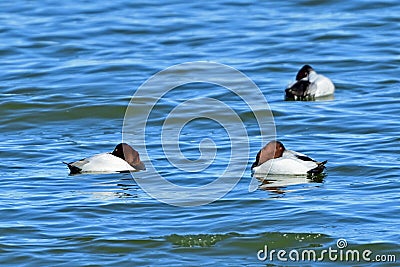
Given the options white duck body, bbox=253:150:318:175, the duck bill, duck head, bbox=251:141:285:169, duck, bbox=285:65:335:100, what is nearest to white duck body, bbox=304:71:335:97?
duck, bbox=285:65:335:100

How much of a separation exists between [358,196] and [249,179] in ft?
4.94

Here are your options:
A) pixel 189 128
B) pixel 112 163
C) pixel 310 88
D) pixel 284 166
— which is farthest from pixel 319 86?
pixel 112 163

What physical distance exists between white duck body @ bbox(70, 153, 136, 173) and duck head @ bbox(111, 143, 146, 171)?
0.06 m

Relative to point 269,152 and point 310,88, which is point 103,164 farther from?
point 310,88

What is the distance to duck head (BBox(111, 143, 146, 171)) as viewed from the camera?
40.3ft

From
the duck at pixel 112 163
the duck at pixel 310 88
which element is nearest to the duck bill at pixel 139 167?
the duck at pixel 112 163

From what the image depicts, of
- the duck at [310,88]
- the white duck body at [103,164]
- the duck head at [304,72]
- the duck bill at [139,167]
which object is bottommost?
the duck bill at [139,167]

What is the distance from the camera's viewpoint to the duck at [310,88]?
16.2 metres

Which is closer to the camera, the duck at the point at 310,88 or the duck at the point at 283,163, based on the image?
the duck at the point at 283,163

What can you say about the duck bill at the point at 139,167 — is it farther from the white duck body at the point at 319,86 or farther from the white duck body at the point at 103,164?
the white duck body at the point at 319,86

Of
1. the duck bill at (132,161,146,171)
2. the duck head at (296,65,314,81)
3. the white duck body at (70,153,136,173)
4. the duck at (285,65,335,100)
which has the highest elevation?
the duck head at (296,65,314,81)

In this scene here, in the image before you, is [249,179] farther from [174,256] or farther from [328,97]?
[328,97]

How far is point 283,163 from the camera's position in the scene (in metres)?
12.0

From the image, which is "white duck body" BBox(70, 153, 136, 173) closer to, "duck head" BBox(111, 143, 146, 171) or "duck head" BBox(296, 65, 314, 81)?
"duck head" BBox(111, 143, 146, 171)
